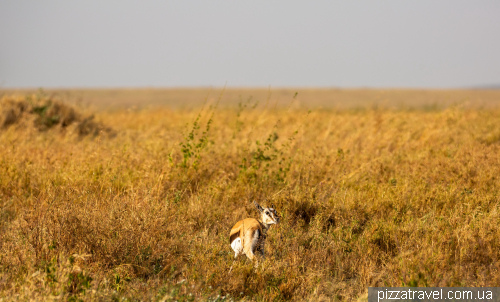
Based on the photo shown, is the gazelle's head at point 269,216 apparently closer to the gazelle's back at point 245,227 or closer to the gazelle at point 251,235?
the gazelle at point 251,235

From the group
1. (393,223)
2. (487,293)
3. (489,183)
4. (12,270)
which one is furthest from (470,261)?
(12,270)

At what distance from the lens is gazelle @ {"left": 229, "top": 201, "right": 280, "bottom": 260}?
4.28 meters

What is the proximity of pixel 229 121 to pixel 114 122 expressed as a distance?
14.0 ft

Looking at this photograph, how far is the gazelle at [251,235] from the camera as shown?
428 centimetres

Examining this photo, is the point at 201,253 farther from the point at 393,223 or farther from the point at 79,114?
the point at 79,114

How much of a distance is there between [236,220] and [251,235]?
55.7 inches

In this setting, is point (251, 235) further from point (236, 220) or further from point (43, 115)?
point (43, 115)

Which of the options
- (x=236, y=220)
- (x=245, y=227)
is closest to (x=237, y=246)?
(x=245, y=227)

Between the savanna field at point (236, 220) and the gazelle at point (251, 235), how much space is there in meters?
0.16

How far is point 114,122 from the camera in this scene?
15.0 metres

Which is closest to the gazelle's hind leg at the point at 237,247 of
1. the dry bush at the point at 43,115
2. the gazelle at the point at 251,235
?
the gazelle at the point at 251,235

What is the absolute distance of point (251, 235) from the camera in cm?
429

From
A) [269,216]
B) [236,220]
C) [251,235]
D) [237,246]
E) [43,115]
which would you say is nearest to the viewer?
[251,235]

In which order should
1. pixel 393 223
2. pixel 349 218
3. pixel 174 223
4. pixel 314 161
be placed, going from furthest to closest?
1. pixel 314 161
2. pixel 349 218
3. pixel 393 223
4. pixel 174 223
